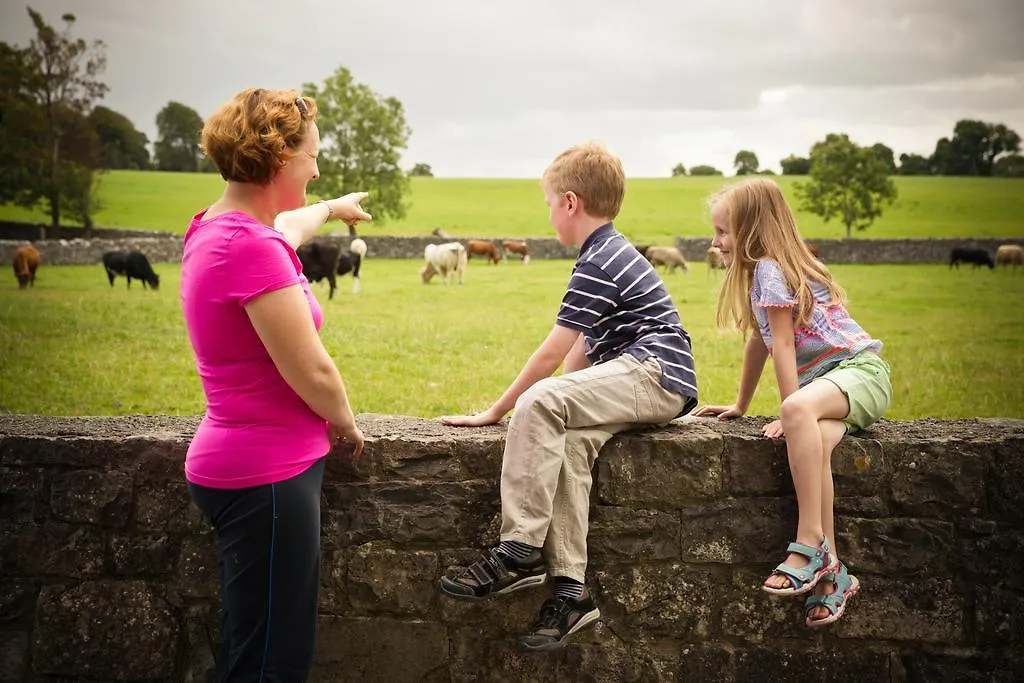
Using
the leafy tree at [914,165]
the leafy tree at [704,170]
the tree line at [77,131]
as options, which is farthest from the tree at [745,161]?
the tree line at [77,131]

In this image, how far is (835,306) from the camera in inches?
129

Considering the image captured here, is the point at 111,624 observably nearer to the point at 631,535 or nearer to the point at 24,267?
the point at 631,535

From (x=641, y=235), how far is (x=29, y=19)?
123 ft

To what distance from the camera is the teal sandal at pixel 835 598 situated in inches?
117

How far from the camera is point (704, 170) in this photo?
112m

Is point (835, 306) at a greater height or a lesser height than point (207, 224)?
lesser

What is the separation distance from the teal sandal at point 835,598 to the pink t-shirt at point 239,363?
5.89 feet

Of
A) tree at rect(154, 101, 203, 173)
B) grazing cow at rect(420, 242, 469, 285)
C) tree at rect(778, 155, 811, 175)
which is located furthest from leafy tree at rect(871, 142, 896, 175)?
tree at rect(154, 101, 203, 173)

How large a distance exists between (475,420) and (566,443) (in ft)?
1.56

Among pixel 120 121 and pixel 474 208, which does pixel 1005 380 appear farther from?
pixel 120 121

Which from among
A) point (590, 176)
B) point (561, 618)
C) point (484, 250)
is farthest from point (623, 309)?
point (484, 250)

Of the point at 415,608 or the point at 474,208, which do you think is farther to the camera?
the point at 474,208

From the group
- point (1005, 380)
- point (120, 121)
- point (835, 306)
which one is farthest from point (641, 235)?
point (120, 121)

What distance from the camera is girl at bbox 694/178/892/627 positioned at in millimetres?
2959
